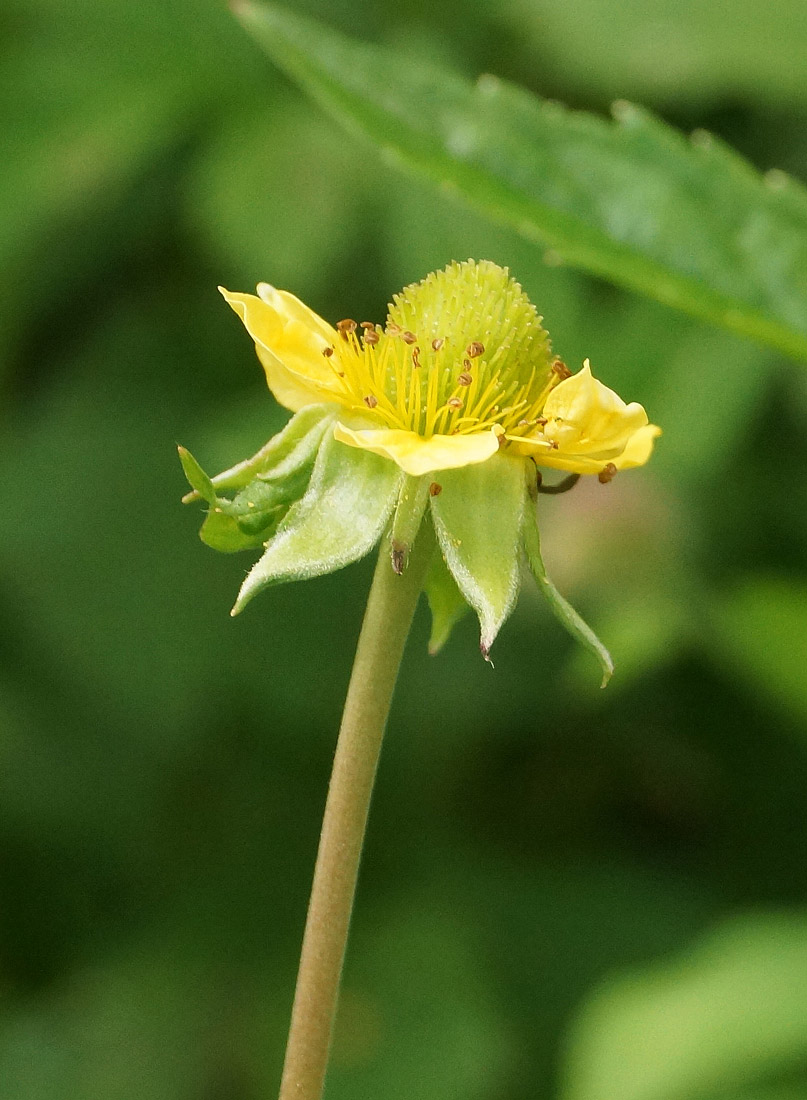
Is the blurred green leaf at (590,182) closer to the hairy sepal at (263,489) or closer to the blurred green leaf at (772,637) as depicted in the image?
the hairy sepal at (263,489)

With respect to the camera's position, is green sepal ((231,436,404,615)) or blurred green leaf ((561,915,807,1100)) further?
blurred green leaf ((561,915,807,1100))

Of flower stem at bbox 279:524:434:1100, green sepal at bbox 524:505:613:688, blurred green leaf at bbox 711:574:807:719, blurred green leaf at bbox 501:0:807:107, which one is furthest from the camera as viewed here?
blurred green leaf at bbox 501:0:807:107

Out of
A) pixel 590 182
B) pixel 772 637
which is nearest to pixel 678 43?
pixel 772 637

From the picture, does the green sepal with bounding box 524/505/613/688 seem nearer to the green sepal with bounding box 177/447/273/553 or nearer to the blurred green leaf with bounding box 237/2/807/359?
the green sepal with bounding box 177/447/273/553

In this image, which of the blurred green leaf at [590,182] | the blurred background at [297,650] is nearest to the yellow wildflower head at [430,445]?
the blurred green leaf at [590,182]

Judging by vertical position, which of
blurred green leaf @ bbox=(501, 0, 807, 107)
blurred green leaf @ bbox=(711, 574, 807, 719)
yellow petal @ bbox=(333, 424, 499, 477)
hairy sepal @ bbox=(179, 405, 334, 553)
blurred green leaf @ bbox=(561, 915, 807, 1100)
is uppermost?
blurred green leaf @ bbox=(501, 0, 807, 107)

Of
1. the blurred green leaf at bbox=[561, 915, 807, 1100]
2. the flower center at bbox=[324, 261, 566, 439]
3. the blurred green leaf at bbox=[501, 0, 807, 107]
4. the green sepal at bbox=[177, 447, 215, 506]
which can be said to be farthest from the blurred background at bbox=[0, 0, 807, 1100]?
the green sepal at bbox=[177, 447, 215, 506]

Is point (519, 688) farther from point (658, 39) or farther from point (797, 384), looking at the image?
point (658, 39)
